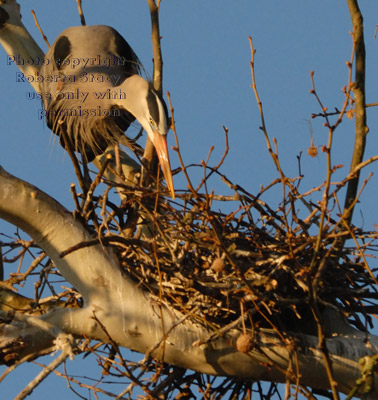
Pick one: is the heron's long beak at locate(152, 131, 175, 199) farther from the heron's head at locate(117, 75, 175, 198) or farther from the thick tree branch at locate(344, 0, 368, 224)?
the thick tree branch at locate(344, 0, 368, 224)

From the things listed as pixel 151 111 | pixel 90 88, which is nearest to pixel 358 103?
pixel 151 111

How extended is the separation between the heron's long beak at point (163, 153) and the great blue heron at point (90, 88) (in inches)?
15.0

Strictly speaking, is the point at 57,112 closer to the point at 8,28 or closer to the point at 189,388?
the point at 8,28

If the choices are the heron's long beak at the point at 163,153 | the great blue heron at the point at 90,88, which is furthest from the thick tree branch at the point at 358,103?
the great blue heron at the point at 90,88

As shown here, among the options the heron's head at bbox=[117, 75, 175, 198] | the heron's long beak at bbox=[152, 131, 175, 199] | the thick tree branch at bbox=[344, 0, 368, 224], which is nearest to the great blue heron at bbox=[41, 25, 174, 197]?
the heron's head at bbox=[117, 75, 175, 198]

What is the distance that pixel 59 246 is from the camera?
2930 mm

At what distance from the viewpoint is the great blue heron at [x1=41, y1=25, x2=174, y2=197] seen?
5105 millimetres

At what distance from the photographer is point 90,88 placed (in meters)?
5.22

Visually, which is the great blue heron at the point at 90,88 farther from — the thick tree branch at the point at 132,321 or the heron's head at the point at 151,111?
the thick tree branch at the point at 132,321

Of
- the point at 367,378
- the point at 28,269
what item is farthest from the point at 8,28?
the point at 367,378

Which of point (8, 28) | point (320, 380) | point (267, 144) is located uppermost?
point (8, 28)

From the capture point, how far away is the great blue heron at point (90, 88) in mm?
5105

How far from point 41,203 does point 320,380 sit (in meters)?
1.31

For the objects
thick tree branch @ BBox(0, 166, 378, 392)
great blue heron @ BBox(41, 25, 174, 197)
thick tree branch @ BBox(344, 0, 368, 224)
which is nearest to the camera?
thick tree branch @ BBox(0, 166, 378, 392)
